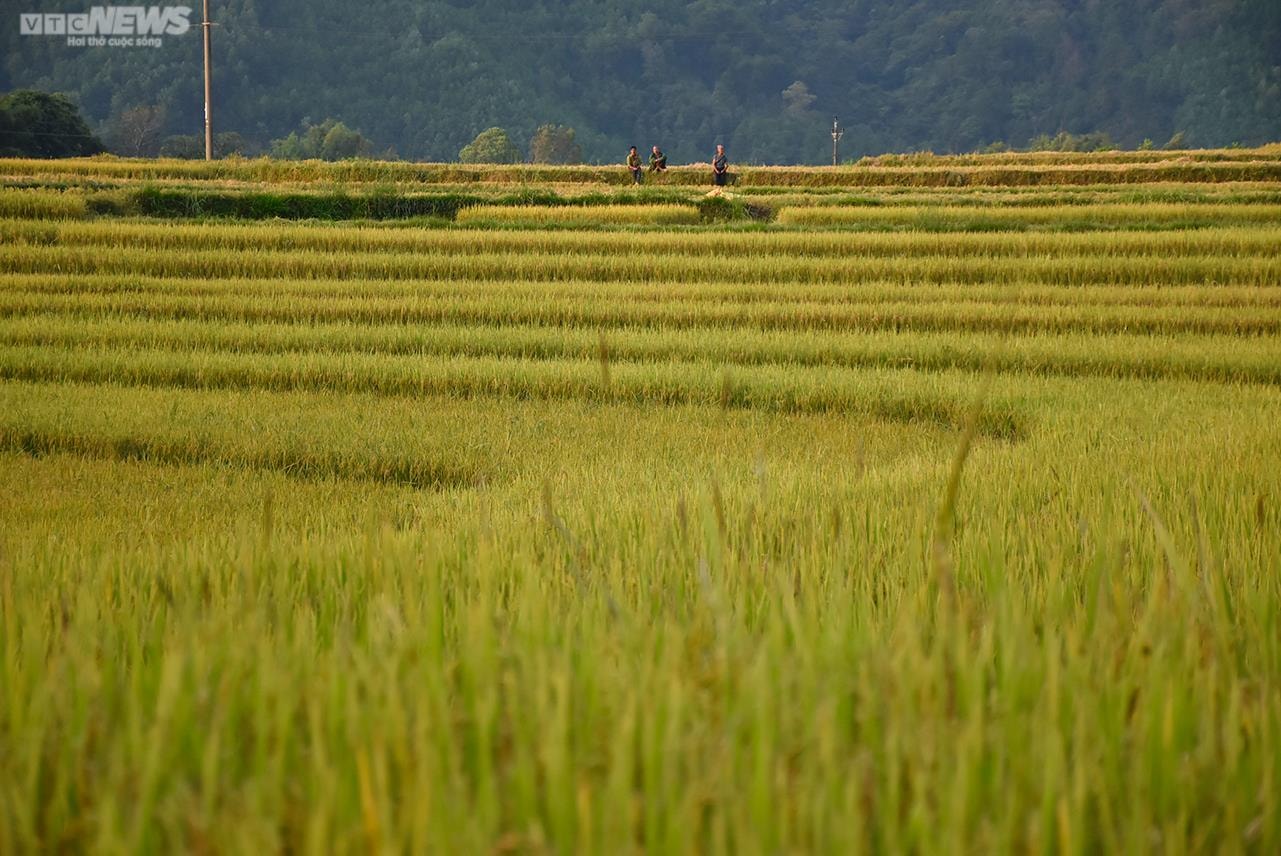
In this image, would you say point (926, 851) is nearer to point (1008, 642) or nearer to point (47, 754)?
point (1008, 642)

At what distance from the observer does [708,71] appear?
122 metres

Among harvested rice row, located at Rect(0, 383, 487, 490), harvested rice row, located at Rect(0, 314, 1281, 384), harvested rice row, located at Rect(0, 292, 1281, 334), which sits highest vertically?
harvested rice row, located at Rect(0, 292, 1281, 334)

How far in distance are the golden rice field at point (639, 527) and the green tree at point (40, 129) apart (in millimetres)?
21936

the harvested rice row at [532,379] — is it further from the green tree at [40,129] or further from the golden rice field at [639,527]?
the green tree at [40,129]

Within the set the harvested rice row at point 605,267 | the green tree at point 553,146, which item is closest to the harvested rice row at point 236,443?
the harvested rice row at point 605,267

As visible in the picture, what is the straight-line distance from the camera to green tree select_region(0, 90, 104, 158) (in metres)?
40.6

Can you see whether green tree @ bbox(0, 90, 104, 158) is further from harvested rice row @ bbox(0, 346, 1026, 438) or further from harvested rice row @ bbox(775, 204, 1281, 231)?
harvested rice row @ bbox(0, 346, 1026, 438)

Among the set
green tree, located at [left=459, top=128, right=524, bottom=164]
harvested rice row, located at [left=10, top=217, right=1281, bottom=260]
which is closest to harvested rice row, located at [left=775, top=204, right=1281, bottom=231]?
harvested rice row, located at [left=10, top=217, right=1281, bottom=260]

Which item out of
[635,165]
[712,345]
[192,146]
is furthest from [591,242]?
[192,146]

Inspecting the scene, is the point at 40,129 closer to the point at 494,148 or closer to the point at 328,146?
the point at 328,146

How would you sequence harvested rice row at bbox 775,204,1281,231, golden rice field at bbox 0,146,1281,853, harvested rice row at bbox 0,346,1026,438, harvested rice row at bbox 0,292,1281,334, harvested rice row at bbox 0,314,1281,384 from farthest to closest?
harvested rice row at bbox 775,204,1281,231 < harvested rice row at bbox 0,292,1281,334 < harvested rice row at bbox 0,314,1281,384 < harvested rice row at bbox 0,346,1026,438 < golden rice field at bbox 0,146,1281,853

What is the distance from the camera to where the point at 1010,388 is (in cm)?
861

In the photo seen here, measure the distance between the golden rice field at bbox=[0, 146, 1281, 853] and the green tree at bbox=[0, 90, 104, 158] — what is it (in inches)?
864

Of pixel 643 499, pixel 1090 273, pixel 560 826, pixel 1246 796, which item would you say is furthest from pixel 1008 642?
pixel 1090 273
